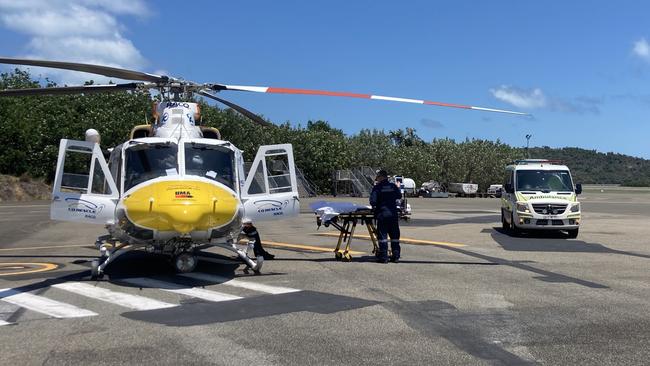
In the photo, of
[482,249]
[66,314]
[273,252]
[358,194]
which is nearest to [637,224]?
[482,249]

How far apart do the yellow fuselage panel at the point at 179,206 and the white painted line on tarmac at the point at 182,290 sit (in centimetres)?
92

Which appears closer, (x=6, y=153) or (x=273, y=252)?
(x=273, y=252)

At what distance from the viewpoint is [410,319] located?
24.2ft

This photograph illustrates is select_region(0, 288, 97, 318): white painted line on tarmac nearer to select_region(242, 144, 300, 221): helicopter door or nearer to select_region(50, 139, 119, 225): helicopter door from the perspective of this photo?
select_region(50, 139, 119, 225): helicopter door

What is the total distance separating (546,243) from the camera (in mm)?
17312

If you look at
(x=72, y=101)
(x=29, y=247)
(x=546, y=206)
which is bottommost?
(x=29, y=247)

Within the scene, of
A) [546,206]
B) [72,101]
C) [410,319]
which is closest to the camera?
[410,319]

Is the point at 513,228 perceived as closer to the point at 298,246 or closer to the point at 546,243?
the point at 546,243

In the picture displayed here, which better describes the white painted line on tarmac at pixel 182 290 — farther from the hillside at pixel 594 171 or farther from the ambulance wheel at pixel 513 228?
the hillside at pixel 594 171

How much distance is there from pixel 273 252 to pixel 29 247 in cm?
694

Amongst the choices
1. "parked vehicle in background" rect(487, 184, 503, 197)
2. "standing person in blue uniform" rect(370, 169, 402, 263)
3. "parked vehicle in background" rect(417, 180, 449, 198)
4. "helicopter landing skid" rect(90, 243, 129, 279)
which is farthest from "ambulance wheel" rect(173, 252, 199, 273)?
"parked vehicle in background" rect(487, 184, 503, 197)

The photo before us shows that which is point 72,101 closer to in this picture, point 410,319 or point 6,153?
point 6,153

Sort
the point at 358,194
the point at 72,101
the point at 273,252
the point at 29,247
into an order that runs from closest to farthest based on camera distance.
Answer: the point at 273,252 < the point at 29,247 < the point at 72,101 < the point at 358,194

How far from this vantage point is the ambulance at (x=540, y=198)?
61.5 feet
